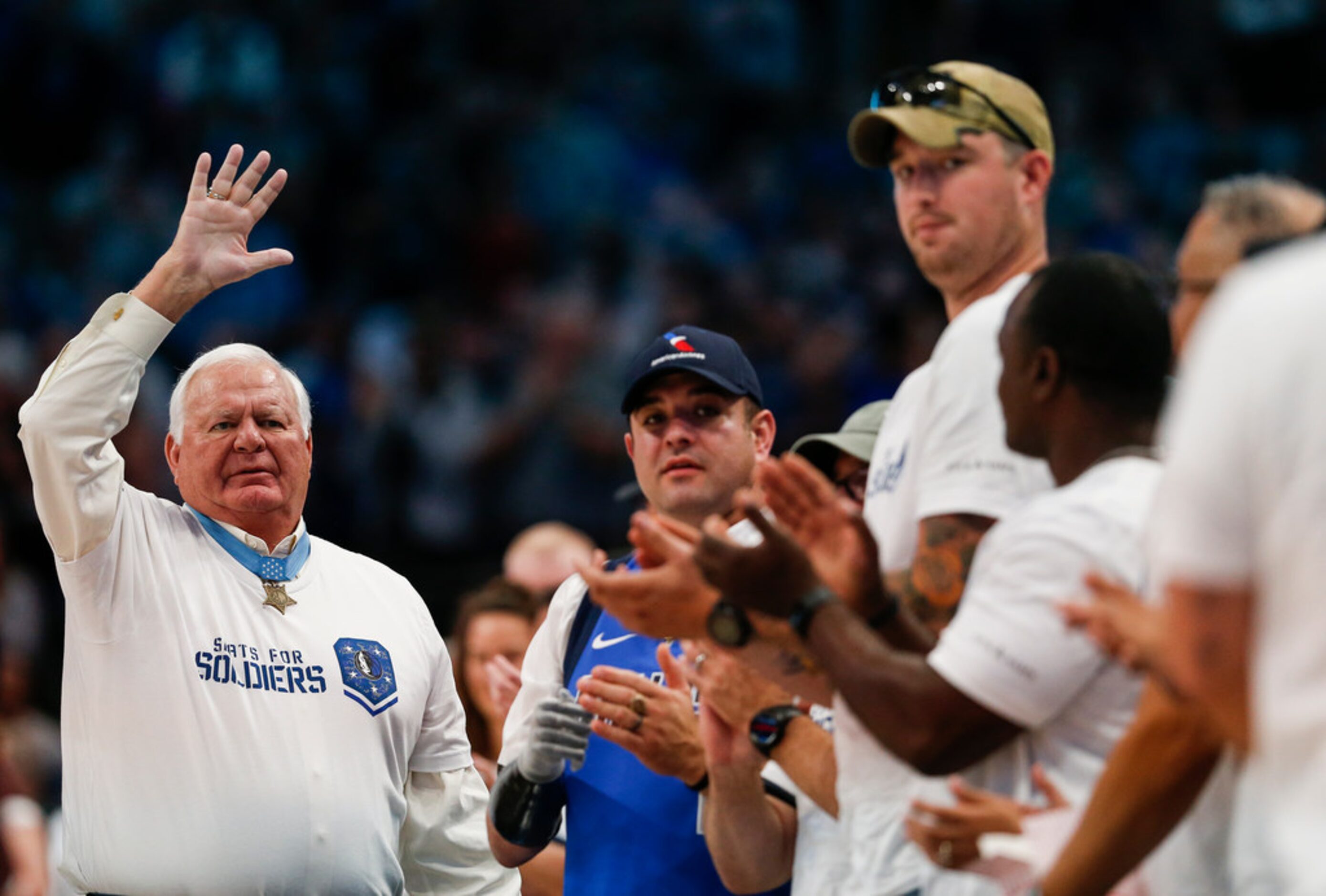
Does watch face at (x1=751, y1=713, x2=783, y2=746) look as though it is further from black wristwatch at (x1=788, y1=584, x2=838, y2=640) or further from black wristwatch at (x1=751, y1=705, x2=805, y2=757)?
black wristwatch at (x1=788, y1=584, x2=838, y2=640)

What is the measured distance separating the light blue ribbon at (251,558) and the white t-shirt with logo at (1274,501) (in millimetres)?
3079

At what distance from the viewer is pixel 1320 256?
1938mm

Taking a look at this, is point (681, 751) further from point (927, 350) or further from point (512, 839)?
point (927, 350)

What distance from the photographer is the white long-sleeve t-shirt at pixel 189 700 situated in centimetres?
411

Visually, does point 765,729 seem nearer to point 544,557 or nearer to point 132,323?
point 132,323

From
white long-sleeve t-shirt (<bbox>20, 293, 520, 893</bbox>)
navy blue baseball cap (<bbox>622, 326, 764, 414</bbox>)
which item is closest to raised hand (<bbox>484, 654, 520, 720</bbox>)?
white long-sleeve t-shirt (<bbox>20, 293, 520, 893</bbox>)

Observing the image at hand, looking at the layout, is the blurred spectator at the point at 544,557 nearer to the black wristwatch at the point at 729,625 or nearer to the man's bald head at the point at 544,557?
the man's bald head at the point at 544,557

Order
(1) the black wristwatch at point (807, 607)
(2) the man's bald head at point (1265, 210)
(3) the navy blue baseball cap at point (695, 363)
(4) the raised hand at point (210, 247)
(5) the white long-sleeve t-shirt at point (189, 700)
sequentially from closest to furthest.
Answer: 1. (1) the black wristwatch at point (807, 607)
2. (2) the man's bald head at point (1265, 210)
3. (5) the white long-sleeve t-shirt at point (189, 700)
4. (4) the raised hand at point (210, 247)
5. (3) the navy blue baseball cap at point (695, 363)

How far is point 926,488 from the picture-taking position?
3020mm

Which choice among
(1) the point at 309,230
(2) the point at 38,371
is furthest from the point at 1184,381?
(1) the point at 309,230

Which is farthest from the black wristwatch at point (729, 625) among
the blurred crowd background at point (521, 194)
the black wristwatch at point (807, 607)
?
the blurred crowd background at point (521, 194)

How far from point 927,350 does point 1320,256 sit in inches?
306

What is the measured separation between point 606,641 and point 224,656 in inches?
38.8

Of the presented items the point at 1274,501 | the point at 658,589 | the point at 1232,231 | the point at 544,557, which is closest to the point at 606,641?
the point at 658,589
